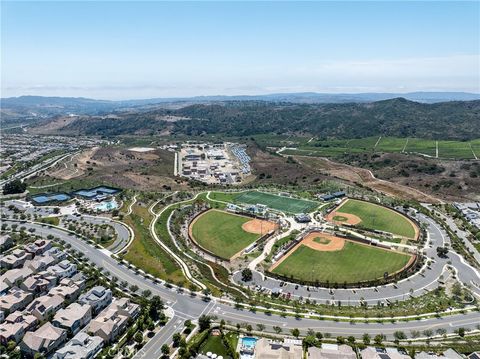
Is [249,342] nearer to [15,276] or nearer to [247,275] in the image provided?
[247,275]

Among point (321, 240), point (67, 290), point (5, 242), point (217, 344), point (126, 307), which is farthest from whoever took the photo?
point (321, 240)

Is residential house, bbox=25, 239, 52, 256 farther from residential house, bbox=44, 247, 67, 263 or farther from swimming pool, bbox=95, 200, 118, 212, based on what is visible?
swimming pool, bbox=95, 200, 118, 212

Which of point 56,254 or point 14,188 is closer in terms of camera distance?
point 56,254

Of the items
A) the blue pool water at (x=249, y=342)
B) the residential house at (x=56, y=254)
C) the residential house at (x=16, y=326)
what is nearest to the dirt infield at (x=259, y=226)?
the blue pool water at (x=249, y=342)

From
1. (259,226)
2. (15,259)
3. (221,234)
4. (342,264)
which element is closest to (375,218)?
(342,264)

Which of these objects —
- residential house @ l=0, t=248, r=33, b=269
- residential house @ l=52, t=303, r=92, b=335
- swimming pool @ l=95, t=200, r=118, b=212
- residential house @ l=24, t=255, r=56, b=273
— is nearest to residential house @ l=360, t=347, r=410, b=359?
residential house @ l=52, t=303, r=92, b=335

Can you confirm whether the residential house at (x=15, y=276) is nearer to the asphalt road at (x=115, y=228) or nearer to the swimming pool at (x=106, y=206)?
the asphalt road at (x=115, y=228)

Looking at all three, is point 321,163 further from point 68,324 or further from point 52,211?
point 68,324

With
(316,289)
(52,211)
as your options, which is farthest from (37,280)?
(316,289)

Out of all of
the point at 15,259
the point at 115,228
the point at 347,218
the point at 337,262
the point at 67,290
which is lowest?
the point at 337,262
